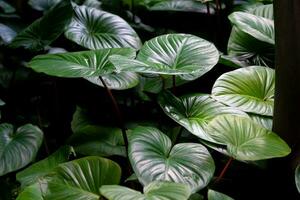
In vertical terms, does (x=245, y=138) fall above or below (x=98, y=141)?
above

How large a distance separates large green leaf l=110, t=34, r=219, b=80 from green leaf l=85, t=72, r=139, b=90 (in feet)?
0.47

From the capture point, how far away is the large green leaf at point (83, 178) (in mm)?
1072

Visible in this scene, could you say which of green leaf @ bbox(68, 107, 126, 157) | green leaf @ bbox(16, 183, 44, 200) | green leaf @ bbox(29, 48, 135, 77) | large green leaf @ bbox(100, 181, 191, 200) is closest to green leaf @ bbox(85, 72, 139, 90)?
green leaf @ bbox(29, 48, 135, 77)

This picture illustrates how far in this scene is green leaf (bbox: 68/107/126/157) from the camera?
143 cm

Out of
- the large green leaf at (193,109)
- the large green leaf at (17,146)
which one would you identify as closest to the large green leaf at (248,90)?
the large green leaf at (193,109)

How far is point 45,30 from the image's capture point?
5.64 ft

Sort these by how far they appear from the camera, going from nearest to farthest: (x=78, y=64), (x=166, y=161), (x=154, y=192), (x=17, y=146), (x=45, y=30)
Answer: (x=154, y=192)
(x=166, y=161)
(x=78, y=64)
(x=17, y=146)
(x=45, y=30)

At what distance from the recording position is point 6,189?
1.54 metres

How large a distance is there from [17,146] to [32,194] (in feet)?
1.13

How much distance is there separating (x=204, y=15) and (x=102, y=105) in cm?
68

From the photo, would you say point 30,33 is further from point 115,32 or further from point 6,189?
point 6,189

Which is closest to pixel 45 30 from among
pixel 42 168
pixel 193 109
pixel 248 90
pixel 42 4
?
pixel 42 4

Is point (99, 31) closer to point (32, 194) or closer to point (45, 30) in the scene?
point (45, 30)

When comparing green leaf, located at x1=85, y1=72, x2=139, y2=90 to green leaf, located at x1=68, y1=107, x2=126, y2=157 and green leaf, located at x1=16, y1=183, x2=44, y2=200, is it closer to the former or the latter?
green leaf, located at x1=68, y1=107, x2=126, y2=157
